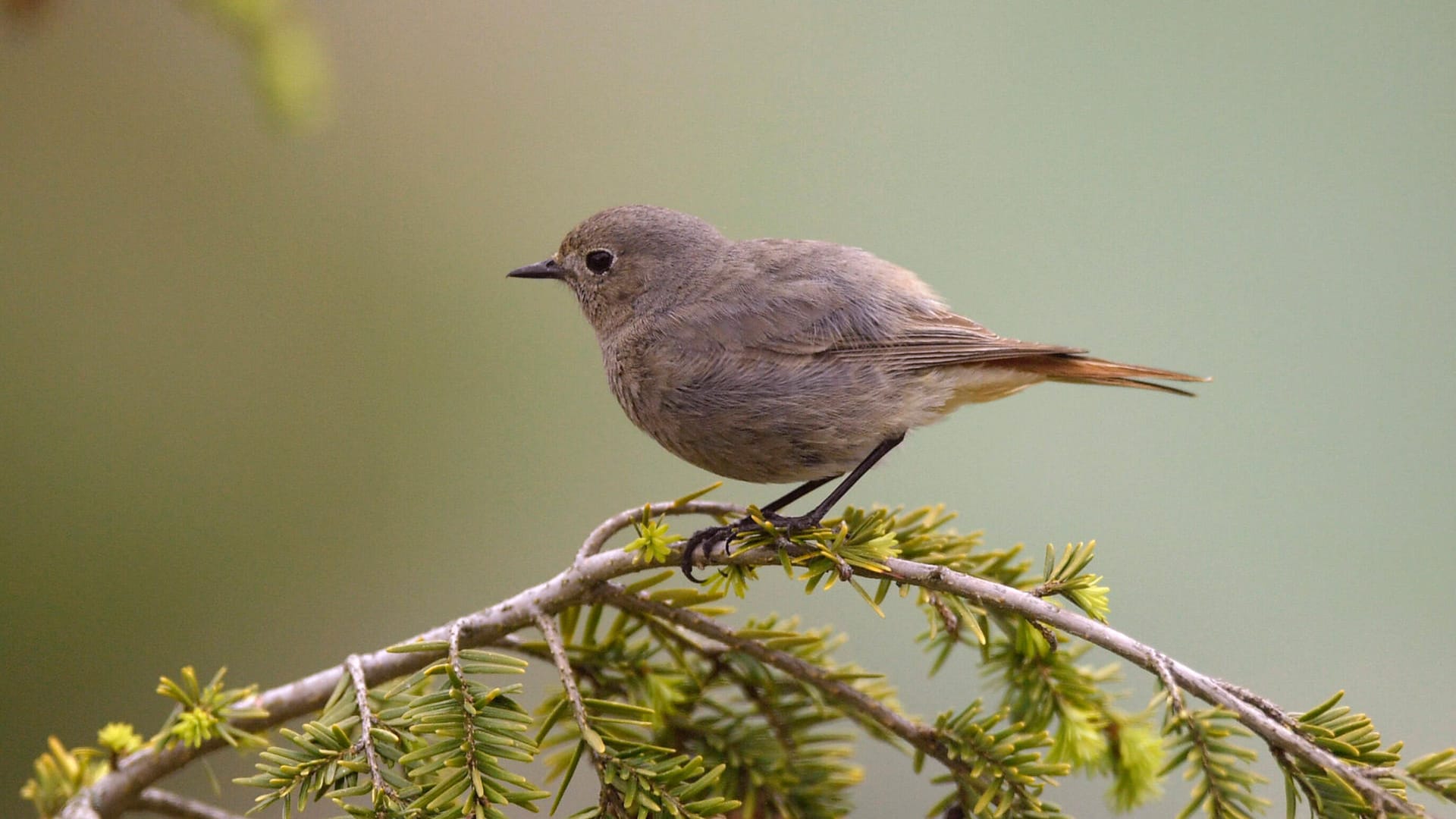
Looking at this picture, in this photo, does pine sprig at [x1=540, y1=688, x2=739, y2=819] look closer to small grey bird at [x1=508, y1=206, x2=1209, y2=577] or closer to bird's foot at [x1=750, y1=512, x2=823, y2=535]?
bird's foot at [x1=750, y1=512, x2=823, y2=535]

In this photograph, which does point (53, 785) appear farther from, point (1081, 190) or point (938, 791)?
point (1081, 190)

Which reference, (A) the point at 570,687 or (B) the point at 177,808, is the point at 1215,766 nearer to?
(A) the point at 570,687

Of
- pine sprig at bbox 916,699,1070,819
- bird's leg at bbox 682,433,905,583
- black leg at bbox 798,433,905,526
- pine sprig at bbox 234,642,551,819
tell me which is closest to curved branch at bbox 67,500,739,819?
pine sprig at bbox 234,642,551,819

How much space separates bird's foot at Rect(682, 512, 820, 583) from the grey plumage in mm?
196

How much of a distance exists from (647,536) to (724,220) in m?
2.64

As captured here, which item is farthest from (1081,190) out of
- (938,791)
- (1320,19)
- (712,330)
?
(938,791)

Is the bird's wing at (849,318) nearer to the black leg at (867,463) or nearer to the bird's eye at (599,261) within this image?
the black leg at (867,463)

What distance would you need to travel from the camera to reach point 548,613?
1683 mm

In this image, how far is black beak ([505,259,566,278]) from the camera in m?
2.76

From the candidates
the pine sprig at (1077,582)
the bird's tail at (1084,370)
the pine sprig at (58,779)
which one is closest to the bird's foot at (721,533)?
the pine sprig at (1077,582)

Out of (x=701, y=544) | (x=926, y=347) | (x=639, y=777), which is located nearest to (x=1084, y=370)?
(x=926, y=347)

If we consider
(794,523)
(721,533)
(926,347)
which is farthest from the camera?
(926,347)

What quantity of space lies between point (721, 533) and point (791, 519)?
149 mm

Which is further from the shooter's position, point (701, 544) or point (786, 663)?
point (701, 544)
